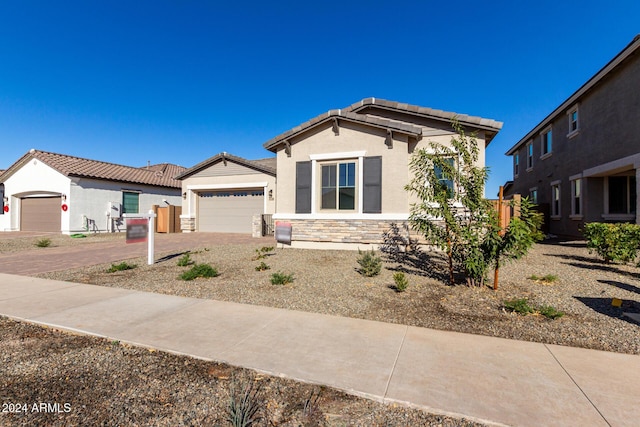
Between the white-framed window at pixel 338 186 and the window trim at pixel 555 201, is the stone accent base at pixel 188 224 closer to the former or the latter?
the white-framed window at pixel 338 186

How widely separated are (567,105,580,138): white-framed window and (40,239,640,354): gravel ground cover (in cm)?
865

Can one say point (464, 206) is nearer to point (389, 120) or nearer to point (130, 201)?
point (389, 120)

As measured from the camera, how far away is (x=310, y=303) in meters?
5.13

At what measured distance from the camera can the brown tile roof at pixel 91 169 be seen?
61.0ft

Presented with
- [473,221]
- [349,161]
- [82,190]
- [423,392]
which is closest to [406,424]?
[423,392]

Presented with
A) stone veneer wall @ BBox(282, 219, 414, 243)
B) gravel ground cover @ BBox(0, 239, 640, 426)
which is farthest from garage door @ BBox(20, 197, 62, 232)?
stone veneer wall @ BBox(282, 219, 414, 243)

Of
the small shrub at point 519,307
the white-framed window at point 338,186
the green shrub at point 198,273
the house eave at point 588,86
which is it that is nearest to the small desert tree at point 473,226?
the small shrub at point 519,307

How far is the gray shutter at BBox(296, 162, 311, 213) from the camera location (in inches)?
432

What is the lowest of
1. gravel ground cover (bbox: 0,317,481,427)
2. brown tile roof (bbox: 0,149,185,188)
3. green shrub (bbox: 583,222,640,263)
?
gravel ground cover (bbox: 0,317,481,427)

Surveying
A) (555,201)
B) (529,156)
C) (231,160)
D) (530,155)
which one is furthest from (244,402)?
(529,156)

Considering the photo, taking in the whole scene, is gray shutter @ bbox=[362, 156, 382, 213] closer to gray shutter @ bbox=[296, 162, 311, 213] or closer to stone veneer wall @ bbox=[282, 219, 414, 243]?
stone veneer wall @ bbox=[282, 219, 414, 243]

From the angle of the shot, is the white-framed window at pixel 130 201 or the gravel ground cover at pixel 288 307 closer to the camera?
the gravel ground cover at pixel 288 307

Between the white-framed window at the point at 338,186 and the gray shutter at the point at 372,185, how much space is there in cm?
45

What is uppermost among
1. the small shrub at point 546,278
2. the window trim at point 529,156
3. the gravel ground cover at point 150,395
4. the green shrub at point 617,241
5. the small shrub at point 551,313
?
the window trim at point 529,156
